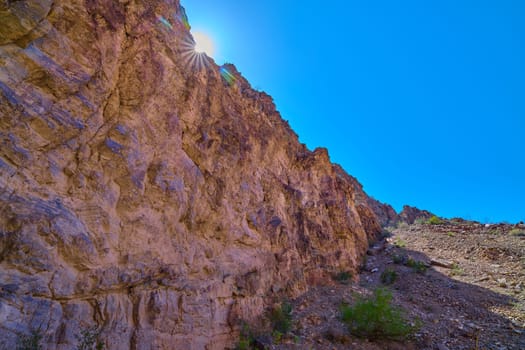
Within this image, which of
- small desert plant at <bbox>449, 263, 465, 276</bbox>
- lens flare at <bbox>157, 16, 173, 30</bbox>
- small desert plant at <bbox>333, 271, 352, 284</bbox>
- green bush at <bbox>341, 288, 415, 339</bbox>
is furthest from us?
small desert plant at <bbox>449, 263, 465, 276</bbox>

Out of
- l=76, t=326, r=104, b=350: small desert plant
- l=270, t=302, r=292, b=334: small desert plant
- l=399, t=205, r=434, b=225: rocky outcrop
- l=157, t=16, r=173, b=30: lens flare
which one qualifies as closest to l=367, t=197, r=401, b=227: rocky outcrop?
l=399, t=205, r=434, b=225: rocky outcrop

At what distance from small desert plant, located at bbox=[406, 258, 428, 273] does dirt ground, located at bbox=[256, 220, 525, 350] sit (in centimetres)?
19

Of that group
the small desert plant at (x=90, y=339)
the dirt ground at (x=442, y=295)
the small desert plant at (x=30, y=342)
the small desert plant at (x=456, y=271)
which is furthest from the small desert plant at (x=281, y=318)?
the small desert plant at (x=456, y=271)

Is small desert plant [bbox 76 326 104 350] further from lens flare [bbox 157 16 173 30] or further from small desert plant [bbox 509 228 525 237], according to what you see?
Result: small desert plant [bbox 509 228 525 237]

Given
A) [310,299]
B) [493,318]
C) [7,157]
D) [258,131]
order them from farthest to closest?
[258,131] → [310,299] → [493,318] → [7,157]

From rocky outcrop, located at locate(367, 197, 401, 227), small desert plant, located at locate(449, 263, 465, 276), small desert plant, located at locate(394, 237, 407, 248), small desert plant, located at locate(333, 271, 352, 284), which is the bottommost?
small desert plant, located at locate(333, 271, 352, 284)

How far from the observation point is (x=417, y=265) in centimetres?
1473

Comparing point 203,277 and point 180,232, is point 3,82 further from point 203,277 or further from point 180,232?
point 203,277

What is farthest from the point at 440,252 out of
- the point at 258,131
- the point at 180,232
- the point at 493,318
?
the point at 180,232

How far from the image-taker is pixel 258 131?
1130 centimetres

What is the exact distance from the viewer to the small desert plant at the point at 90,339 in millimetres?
4328

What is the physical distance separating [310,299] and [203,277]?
4855mm

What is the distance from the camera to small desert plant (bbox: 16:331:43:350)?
368 cm

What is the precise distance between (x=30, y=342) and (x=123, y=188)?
272 centimetres
